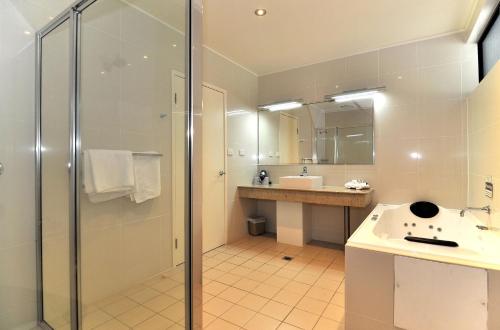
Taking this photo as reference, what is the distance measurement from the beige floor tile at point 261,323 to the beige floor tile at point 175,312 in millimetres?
582

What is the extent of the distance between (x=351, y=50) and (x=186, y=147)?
2.90 m

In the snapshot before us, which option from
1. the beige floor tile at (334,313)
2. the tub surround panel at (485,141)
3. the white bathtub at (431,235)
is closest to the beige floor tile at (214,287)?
the beige floor tile at (334,313)

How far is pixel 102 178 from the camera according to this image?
1.64 metres

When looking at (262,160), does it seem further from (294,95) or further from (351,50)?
(351,50)

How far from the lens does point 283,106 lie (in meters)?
3.75

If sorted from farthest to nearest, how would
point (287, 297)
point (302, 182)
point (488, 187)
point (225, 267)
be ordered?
point (302, 182)
point (225, 267)
point (287, 297)
point (488, 187)

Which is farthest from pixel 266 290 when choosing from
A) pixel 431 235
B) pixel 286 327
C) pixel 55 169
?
pixel 55 169

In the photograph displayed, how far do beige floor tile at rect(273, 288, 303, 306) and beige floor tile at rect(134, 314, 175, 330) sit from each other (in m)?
0.95

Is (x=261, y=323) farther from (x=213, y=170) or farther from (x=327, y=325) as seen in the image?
(x=213, y=170)

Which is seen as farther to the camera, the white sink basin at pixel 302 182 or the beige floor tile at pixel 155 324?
the white sink basin at pixel 302 182

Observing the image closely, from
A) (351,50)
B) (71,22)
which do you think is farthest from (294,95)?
(71,22)

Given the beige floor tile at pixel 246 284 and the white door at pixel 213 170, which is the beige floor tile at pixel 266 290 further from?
the white door at pixel 213 170

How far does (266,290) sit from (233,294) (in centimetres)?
29

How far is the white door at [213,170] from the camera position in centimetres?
303
